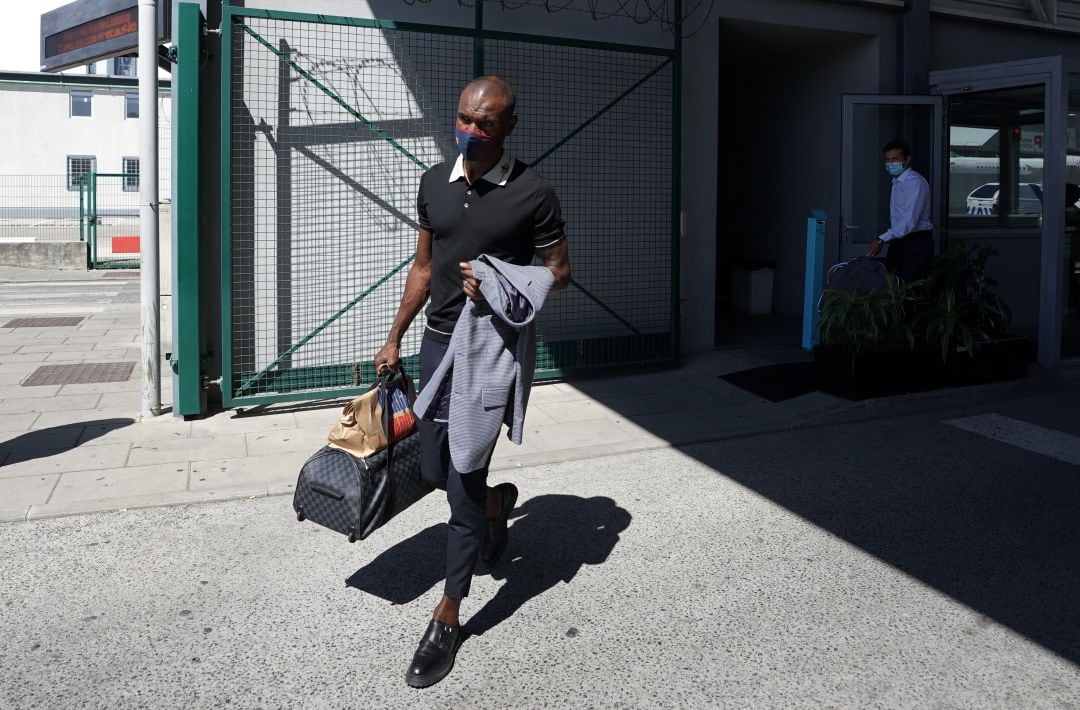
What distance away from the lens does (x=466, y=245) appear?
11.4 feet

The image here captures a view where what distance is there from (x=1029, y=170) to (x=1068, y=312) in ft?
6.12

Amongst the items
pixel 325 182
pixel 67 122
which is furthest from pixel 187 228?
pixel 67 122

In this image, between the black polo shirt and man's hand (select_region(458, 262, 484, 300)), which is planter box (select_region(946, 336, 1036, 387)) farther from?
man's hand (select_region(458, 262, 484, 300))

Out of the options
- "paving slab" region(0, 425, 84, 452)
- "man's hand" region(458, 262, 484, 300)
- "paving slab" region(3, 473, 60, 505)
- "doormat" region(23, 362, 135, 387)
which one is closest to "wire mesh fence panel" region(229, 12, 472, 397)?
"paving slab" region(0, 425, 84, 452)

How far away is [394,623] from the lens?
12.5ft

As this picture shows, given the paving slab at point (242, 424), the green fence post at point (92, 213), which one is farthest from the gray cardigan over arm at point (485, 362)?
the green fence post at point (92, 213)

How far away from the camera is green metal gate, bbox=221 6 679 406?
23.1ft

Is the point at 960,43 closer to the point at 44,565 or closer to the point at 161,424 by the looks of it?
the point at 161,424

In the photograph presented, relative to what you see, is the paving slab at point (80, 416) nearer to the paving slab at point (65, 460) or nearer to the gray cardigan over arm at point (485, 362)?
the paving slab at point (65, 460)

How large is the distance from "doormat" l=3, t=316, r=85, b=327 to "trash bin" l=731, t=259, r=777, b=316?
7.99 metres

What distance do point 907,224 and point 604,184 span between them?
2557 mm

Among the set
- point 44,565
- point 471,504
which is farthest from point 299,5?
point 471,504

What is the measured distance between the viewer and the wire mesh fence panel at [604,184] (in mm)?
8141

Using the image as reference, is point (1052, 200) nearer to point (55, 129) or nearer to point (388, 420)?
point (388, 420)
